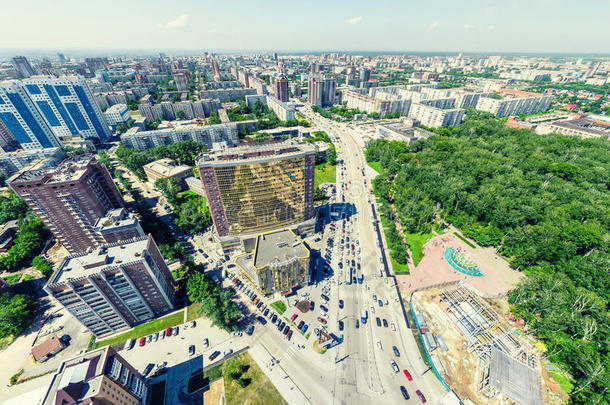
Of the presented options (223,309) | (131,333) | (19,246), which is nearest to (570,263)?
(223,309)

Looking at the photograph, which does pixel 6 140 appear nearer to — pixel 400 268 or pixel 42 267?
pixel 42 267


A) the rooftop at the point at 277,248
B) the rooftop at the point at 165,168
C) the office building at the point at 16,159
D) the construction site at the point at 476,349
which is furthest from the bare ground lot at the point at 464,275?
the office building at the point at 16,159

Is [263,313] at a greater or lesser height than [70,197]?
lesser

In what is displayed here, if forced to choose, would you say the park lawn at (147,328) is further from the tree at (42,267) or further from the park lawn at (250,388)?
the tree at (42,267)

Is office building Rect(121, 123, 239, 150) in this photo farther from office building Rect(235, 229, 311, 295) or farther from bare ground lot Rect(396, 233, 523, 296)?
bare ground lot Rect(396, 233, 523, 296)

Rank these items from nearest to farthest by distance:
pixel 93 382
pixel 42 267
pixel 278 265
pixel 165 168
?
1. pixel 93 382
2. pixel 278 265
3. pixel 42 267
4. pixel 165 168

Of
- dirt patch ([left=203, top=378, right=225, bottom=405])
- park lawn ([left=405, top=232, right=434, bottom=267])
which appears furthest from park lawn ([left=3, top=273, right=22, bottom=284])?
park lawn ([left=405, top=232, right=434, bottom=267])

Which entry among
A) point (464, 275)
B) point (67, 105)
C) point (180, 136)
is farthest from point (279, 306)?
point (67, 105)
